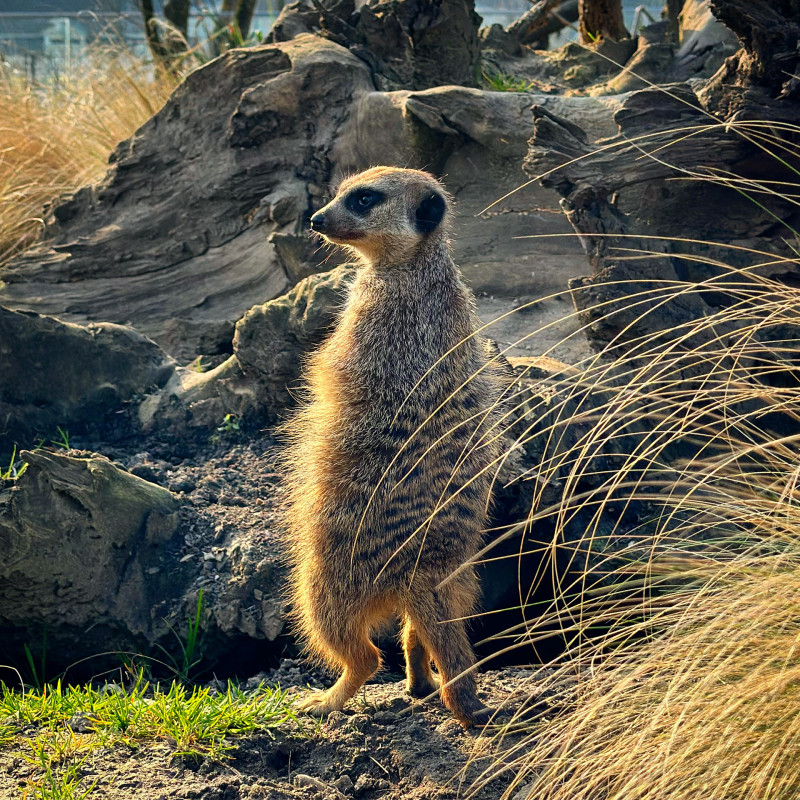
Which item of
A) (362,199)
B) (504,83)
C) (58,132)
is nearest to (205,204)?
(504,83)

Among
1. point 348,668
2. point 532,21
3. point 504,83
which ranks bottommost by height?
point 348,668

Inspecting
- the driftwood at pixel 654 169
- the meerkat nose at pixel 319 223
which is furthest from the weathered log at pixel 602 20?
the meerkat nose at pixel 319 223

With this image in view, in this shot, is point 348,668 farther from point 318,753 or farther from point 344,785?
point 344,785

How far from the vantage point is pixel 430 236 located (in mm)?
2781

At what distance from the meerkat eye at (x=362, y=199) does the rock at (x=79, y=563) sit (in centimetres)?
121

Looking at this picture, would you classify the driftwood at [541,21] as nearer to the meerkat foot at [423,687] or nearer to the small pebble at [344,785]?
the meerkat foot at [423,687]

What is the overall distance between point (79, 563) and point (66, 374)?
47.5 inches

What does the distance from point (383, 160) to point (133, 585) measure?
2.61 meters

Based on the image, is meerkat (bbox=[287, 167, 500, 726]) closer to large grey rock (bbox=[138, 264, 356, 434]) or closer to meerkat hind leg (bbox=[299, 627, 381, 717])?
meerkat hind leg (bbox=[299, 627, 381, 717])

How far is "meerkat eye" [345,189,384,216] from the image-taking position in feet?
9.11

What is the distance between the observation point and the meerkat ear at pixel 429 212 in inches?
108

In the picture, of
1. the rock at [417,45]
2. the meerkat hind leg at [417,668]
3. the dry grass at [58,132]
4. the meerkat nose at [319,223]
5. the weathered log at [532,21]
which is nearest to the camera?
the meerkat hind leg at [417,668]

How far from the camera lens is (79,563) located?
9.49 feet

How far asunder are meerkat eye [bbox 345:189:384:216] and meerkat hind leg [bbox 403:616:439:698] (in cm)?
127
